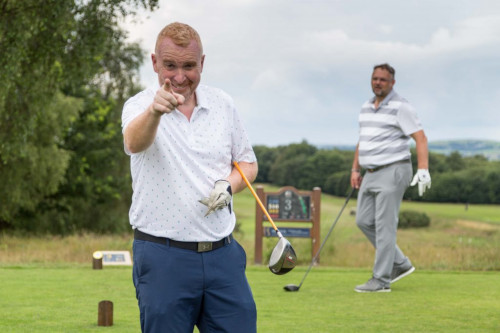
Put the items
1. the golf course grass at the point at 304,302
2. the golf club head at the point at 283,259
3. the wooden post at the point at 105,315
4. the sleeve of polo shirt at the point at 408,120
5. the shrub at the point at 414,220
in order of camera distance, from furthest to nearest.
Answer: the shrub at the point at 414,220, the sleeve of polo shirt at the point at 408,120, the golf course grass at the point at 304,302, the wooden post at the point at 105,315, the golf club head at the point at 283,259

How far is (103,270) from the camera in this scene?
10078 millimetres

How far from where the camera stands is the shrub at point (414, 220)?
3697 centimetres

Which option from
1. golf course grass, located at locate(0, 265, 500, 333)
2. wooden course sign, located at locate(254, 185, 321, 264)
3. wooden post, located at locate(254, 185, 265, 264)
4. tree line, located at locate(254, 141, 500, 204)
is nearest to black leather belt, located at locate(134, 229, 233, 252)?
golf course grass, located at locate(0, 265, 500, 333)

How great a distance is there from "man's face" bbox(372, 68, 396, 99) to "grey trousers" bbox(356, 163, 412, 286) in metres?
0.78

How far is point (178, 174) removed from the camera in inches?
126

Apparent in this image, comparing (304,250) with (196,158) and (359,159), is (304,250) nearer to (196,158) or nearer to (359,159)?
(359,159)

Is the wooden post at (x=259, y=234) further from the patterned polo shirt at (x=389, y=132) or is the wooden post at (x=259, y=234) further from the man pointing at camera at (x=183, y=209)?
the man pointing at camera at (x=183, y=209)

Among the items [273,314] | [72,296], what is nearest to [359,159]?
[273,314]

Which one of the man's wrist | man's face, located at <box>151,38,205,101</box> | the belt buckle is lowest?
the belt buckle

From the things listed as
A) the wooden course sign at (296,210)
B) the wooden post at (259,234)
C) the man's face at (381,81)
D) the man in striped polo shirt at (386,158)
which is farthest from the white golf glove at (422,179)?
the wooden course sign at (296,210)

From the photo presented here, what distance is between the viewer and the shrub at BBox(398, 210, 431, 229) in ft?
121

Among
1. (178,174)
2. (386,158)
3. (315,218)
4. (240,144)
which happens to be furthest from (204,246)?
(315,218)

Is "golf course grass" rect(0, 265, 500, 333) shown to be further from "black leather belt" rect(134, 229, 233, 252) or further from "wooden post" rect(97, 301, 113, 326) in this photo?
"black leather belt" rect(134, 229, 233, 252)

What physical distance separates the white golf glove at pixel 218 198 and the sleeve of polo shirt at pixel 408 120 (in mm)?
5300
